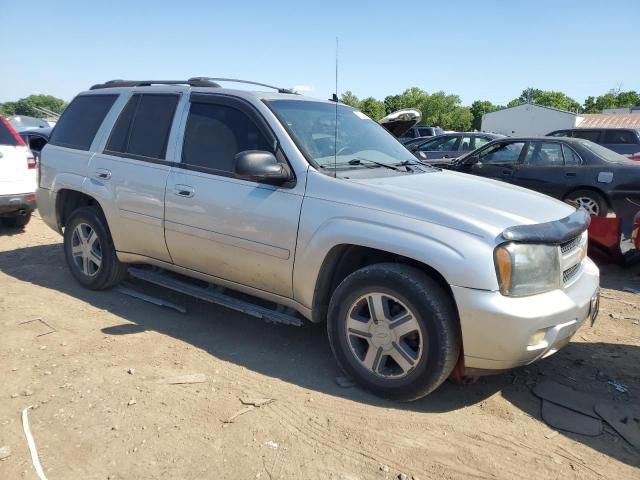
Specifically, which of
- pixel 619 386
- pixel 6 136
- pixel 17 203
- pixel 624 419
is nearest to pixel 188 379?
pixel 624 419

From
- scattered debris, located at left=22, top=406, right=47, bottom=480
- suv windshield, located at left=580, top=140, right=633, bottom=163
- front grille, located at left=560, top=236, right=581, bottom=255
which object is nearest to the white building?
suv windshield, located at left=580, top=140, right=633, bottom=163

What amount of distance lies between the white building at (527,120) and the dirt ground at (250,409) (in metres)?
63.6

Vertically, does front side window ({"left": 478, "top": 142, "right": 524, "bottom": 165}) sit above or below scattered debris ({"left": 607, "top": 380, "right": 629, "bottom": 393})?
above

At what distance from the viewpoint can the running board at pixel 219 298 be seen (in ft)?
12.0

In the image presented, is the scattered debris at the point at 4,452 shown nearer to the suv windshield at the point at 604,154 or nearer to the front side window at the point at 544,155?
the front side window at the point at 544,155

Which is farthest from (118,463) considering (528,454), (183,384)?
(528,454)

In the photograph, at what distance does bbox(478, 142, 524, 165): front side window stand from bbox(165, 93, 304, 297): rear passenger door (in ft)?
19.9

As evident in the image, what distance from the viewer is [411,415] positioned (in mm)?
3062

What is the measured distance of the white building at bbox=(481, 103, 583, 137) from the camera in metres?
64.2

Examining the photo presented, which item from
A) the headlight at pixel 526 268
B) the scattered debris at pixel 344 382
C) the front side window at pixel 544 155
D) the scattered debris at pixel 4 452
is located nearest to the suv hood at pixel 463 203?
the headlight at pixel 526 268

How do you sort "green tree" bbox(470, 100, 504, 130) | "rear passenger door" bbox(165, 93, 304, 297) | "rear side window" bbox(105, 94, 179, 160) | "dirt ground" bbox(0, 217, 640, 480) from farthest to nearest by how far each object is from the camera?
"green tree" bbox(470, 100, 504, 130) < "rear side window" bbox(105, 94, 179, 160) < "rear passenger door" bbox(165, 93, 304, 297) < "dirt ground" bbox(0, 217, 640, 480)

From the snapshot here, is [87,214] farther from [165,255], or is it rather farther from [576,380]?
[576,380]

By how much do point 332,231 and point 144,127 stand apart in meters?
2.21

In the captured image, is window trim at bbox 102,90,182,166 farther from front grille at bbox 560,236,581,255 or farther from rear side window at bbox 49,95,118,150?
front grille at bbox 560,236,581,255
